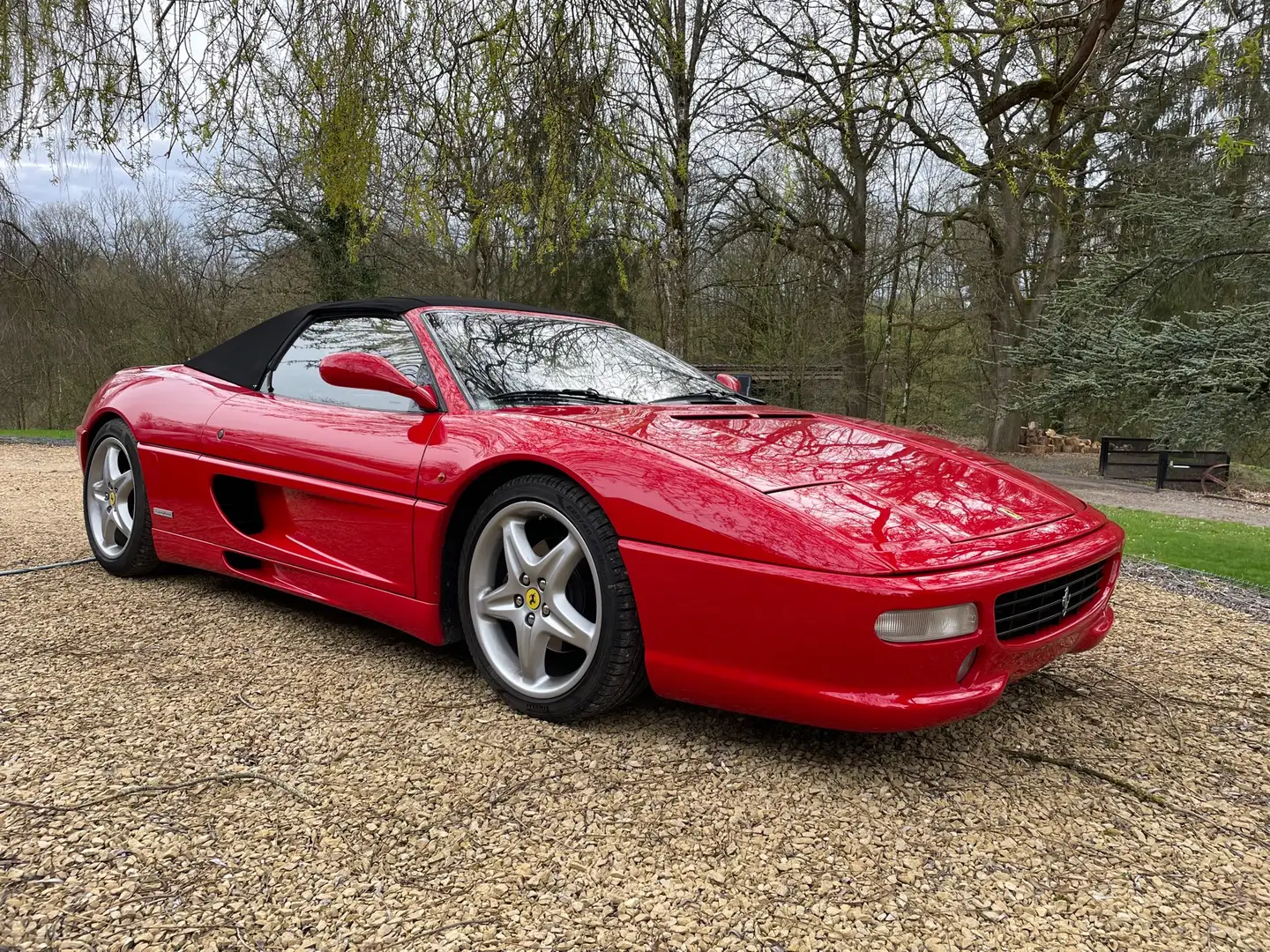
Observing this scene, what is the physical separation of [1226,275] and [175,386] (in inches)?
330

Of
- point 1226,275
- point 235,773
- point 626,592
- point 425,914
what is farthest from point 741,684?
point 1226,275

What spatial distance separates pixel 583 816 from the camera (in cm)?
180

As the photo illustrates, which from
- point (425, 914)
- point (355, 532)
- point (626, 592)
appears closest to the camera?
point (425, 914)

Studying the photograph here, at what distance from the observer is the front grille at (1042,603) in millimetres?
1890

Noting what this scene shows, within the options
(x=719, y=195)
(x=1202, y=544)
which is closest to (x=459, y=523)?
(x=1202, y=544)

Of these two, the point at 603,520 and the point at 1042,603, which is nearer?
the point at 1042,603

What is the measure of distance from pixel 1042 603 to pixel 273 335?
9.76ft

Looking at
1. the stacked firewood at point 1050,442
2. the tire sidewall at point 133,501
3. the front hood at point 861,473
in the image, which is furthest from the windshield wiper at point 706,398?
the stacked firewood at point 1050,442

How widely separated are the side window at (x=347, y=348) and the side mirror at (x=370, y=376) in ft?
0.34

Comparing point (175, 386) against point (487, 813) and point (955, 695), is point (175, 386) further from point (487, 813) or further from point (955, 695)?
point (955, 695)

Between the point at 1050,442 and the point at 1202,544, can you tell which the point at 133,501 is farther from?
the point at 1050,442

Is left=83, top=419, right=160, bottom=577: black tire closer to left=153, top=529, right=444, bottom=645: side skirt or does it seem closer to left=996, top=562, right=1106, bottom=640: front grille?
left=153, top=529, right=444, bottom=645: side skirt

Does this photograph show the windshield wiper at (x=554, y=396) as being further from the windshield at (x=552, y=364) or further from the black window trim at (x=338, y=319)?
the black window trim at (x=338, y=319)

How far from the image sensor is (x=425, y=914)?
1455 millimetres
